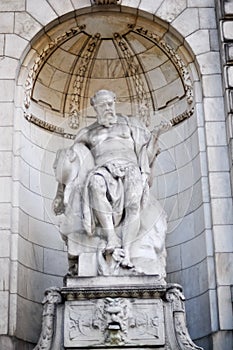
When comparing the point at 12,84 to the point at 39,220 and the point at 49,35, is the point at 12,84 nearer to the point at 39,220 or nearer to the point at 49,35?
the point at 49,35

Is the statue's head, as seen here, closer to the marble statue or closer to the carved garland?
the marble statue

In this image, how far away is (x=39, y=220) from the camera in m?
9.68

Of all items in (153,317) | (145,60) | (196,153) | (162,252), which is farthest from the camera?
(145,60)

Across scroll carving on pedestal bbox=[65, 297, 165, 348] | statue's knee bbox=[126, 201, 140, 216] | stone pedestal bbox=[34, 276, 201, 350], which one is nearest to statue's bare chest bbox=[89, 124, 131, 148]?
statue's knee bbox=[126, 201, 140, 216]

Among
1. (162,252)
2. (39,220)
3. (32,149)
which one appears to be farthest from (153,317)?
(32,149)

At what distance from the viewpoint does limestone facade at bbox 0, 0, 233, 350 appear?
29.0 feet

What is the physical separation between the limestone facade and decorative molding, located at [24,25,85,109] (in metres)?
0.02

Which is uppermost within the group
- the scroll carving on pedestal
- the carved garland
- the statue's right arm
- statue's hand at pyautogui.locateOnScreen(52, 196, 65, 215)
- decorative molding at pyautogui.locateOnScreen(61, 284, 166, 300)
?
the carved garland

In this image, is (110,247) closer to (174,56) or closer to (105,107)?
(105,107)

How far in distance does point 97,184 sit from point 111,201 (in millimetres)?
267

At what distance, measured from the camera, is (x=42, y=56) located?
33.1ft

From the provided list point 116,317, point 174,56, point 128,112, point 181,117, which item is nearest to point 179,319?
point 116,317

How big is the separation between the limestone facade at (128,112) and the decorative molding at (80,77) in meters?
0.02

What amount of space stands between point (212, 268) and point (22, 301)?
230cm
